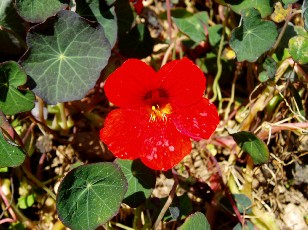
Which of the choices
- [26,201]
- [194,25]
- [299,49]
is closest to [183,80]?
[299,49]

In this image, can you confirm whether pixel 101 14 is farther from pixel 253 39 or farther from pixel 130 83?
pixel 253 39

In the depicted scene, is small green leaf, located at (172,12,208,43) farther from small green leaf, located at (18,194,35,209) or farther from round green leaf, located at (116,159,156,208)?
small green leaf, located at (18,194,35,209)

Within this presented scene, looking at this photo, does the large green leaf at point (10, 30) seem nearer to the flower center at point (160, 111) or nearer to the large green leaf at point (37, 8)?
the large green leaf at point (37, 8)

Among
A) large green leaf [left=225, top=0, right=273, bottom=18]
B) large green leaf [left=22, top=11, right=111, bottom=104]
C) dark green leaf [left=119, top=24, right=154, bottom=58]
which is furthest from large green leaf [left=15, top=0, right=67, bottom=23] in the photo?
large green leaf [left=225, top=0, right=273, bottom=18]

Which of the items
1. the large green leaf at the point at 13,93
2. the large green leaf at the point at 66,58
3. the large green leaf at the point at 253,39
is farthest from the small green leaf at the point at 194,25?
the large green leaf at the point at 13,93

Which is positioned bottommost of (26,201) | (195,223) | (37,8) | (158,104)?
(26,201)

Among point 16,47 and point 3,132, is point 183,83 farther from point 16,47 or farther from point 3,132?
point 16,47
